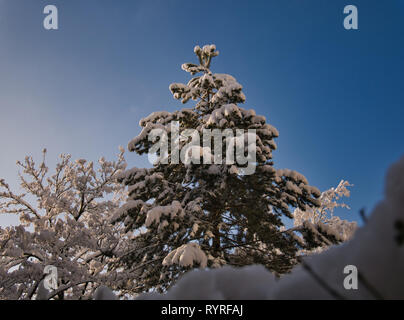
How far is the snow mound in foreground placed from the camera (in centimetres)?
57

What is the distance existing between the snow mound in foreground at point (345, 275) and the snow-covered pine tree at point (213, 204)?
5.15 meters

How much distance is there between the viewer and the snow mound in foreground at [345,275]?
0.57 metres

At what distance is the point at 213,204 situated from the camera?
8.26 m

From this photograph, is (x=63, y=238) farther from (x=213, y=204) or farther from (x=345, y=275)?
(x=345, y=275)

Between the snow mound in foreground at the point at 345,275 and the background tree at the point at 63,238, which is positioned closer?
the snow mound in foreground at the point at 345,275

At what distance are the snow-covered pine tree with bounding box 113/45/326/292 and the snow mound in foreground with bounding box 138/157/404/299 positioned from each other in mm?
5148

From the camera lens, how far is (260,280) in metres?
0.92

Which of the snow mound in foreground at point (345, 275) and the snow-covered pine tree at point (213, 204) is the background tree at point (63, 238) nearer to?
the snow-covered pine tree at point (213, 204)

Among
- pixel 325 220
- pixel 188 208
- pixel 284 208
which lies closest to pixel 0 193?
pixel 188 208

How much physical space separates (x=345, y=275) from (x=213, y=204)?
7.62 metres

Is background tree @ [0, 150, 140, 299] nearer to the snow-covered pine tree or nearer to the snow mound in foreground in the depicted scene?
the snow-covered pine tree

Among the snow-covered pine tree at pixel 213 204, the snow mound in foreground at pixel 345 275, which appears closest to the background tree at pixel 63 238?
the snow-covered pine tree at pixel 213 204

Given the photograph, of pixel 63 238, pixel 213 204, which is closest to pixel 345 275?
pixel 213 204
